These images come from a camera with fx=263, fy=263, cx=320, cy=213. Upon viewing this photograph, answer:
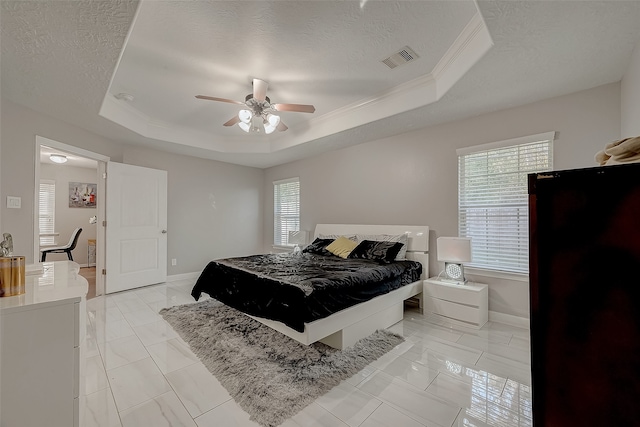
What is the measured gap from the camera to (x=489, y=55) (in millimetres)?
2107

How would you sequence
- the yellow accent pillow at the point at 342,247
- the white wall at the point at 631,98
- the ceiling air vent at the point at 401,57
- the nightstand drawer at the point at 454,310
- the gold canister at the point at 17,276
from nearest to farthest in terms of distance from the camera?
the gold canister at the point at 17,276
the white wall at the point at 631,98
the ceiling air vent at the point at 401,57
the nightstand drawer at the point at 454,310
the yellow accent pillow at the point at 342,247

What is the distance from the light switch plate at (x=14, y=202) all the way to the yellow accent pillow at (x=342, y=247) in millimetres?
3748

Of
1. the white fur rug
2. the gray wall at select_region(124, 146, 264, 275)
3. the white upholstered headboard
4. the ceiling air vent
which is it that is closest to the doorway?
the gray wall at select_region(124, 146, 264, 275)

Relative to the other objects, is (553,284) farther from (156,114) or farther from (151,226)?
(151,226)

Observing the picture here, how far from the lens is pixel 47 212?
6.21 metres

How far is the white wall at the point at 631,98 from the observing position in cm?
202

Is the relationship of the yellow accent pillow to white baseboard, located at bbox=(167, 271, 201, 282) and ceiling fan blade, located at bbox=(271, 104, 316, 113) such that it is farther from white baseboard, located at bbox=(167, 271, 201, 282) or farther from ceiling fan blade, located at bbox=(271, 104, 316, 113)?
white baseboard, located at bbox=(167, 271, 201, 282)

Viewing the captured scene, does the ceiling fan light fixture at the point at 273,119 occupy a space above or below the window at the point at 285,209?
above

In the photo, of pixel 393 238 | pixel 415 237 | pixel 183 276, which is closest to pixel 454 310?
pixel 415 237

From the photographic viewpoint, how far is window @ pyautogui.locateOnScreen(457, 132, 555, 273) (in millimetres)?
2951

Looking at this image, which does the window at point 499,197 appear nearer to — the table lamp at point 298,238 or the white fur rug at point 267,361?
the white fur rug at point 267,361

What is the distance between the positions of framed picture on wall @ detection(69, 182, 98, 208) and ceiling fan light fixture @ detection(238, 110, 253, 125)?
5772 mm

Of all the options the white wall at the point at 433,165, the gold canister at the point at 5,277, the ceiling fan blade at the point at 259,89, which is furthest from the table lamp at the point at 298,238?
the gold canister at the point at 5,277

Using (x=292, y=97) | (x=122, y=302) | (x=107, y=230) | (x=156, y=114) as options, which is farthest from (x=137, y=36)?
(x=122, y=302)
